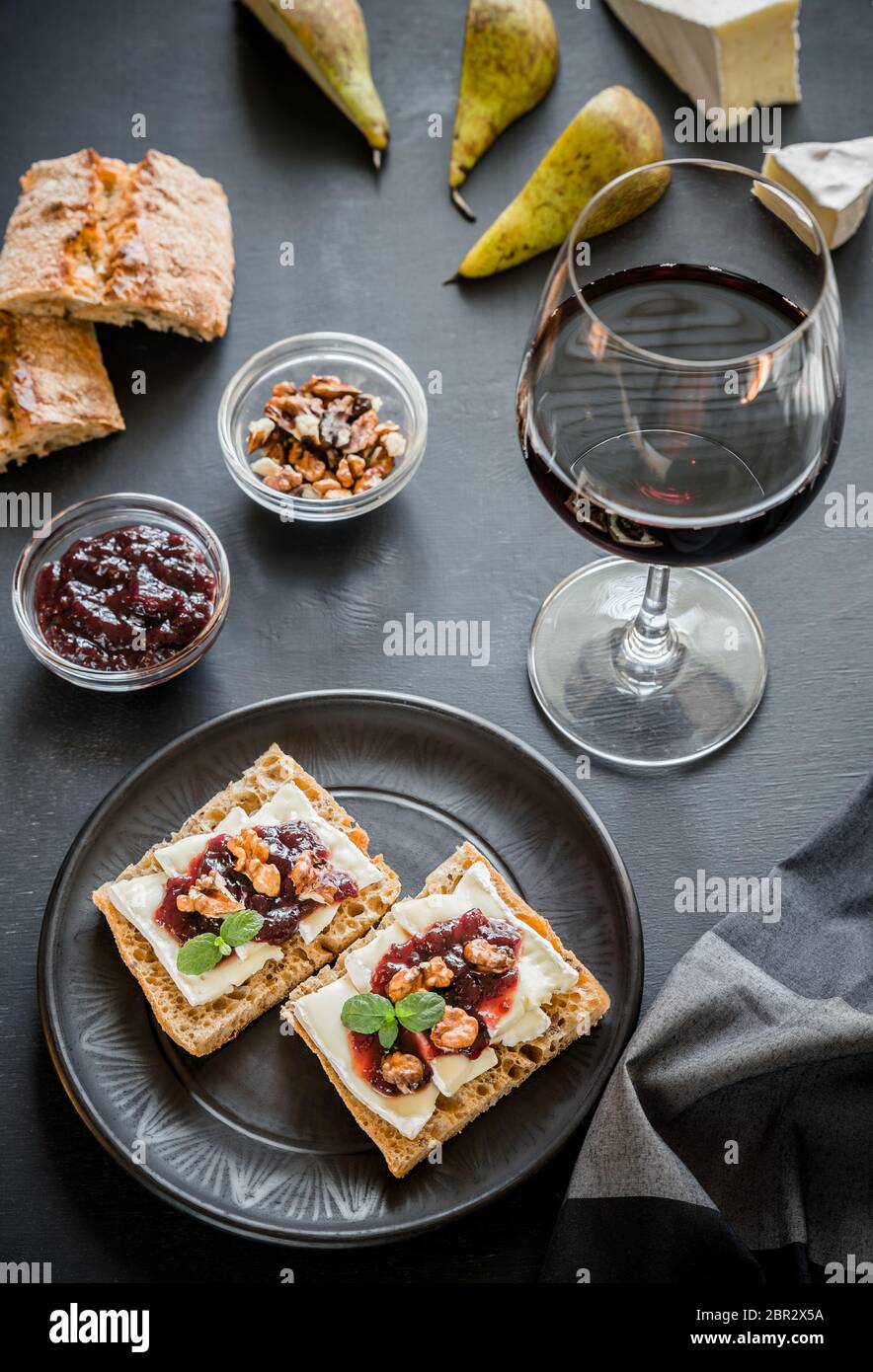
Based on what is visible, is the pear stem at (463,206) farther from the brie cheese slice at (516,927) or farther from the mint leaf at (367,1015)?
the mint leaf at (367,1015)

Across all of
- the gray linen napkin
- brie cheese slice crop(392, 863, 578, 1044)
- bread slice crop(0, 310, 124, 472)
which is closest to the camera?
the gray linen napkin

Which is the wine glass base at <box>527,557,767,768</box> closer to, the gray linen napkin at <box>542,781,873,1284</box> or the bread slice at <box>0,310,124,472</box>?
the gray linen napkin at <box>542,781,873,1284</box>

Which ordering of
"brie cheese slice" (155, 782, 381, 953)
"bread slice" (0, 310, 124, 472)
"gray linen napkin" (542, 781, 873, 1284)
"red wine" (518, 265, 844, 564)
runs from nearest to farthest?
"red wine" (518, 265, 844, 564) → "gray linen napkin" (542, 781, 873, 1284) → "brie cheese slice" (155, 782, 381, 953) → "bread slice" (0, 310, 124, 472)

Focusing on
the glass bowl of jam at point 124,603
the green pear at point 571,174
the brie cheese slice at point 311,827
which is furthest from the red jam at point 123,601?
the green pear at point 571,174

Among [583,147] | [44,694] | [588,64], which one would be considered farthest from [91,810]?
[588,64]

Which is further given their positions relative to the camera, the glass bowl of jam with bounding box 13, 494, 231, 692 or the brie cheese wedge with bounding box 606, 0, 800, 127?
the brie cheese wedge with bounding box 606, 0, 800, 127

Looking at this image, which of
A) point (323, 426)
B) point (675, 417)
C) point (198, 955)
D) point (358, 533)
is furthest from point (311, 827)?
point (675, 417)

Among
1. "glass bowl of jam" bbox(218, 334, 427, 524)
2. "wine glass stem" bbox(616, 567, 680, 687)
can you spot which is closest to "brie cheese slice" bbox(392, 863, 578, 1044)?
"wine glass stem" bbox(616, 567, 680, 687)
